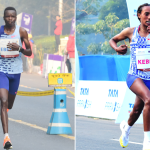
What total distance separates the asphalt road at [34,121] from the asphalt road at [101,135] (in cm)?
67

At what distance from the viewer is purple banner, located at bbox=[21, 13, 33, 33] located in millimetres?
5827

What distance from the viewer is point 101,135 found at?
872cm

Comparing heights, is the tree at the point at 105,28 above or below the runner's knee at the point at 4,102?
above

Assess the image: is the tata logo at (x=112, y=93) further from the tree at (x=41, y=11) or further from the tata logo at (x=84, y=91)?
the tree at (x=41, y=11)

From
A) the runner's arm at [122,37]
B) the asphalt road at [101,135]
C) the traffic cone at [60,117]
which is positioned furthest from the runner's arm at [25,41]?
the asphalt road at [101,135]

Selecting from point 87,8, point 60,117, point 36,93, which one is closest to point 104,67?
point 60,117

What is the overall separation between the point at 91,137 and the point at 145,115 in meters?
3.46

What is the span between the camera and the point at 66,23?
20.8 ft

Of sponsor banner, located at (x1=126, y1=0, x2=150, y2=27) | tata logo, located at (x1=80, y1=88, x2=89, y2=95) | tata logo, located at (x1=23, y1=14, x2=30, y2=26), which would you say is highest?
sponsor banner, located at (x1=126, y1=0, x2=150, y2=27)

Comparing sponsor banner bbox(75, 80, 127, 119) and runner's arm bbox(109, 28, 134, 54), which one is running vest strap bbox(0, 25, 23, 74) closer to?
runner's arm bbox(109, 28, 134, 54)

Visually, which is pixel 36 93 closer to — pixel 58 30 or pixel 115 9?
pixel 58 30

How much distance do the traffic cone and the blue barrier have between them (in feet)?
15.8

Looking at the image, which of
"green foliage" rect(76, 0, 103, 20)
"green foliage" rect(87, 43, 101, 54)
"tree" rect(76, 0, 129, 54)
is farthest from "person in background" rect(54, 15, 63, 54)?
"green foliage" rect(76, 0, 103, 20)

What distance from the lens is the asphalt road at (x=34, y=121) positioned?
6.06 meters
